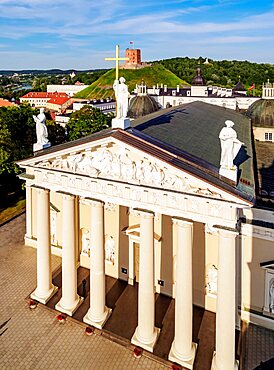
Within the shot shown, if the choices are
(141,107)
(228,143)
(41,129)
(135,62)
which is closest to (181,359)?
(228,143)

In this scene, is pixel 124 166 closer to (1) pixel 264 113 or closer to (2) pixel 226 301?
(2) pixel 226 301

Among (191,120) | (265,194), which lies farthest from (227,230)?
(191,120)

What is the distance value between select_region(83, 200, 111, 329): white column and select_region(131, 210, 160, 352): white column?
2196 mm

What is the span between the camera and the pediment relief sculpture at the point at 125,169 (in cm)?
1462

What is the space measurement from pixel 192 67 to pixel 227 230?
554ft

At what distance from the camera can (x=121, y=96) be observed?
53.0ft

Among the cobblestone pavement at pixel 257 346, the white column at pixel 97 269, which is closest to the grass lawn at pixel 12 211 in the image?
the white column at pixel 97 269

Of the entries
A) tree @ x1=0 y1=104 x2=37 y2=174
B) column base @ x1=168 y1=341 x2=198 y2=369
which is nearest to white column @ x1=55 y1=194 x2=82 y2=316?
column base @ x1=168 y1=341 x2=198 y2=369

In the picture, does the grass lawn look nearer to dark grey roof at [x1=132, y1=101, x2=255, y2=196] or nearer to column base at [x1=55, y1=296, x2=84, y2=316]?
column base at [x1=55, y1=296, x2=84, y2=316]

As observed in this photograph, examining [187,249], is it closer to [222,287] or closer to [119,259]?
[222,287]

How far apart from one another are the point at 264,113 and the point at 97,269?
22405 mm

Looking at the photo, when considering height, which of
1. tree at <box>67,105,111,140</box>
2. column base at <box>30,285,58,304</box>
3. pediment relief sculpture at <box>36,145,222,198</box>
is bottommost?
column base at <box>30,285,58,304</box>

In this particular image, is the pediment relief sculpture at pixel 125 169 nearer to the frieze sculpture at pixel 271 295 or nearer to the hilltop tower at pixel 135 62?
the frieze sculpture at pixel 271 295

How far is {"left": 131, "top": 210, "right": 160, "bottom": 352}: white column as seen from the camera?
52.4 ft
